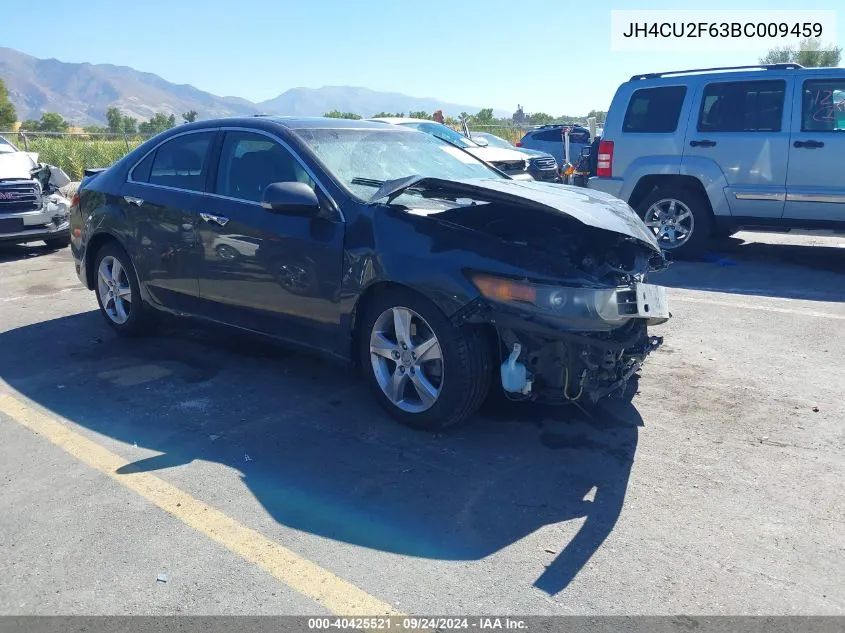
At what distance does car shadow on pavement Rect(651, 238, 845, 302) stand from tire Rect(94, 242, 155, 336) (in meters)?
5.10

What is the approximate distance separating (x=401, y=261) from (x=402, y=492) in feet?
4.06

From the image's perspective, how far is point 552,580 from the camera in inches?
111

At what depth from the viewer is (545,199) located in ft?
Answer: 12.9

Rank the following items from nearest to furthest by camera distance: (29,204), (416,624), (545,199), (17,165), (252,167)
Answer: (416,624), (545,199), (252,167), (29,204), (17,165)

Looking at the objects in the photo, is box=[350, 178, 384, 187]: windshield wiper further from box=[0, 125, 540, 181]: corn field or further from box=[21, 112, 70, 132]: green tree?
box=[21, 112, 70, 132]: green tree

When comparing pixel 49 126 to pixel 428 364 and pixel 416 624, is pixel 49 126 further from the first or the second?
pixel 416 624

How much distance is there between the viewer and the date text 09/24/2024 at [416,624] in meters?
2.59

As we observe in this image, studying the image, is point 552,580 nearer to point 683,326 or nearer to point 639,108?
point 683,326

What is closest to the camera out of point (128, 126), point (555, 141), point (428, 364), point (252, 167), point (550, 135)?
point (428, 364)

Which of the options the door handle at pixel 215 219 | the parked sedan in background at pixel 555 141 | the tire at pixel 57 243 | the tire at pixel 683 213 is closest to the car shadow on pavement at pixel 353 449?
the door handle at pixel 215 219

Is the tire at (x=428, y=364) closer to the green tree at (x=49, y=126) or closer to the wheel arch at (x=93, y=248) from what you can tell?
the wheel arch at (x=93, y=248)

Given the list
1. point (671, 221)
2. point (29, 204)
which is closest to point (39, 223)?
point (29, 204)

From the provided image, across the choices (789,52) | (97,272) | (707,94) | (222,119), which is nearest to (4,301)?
(97,272)

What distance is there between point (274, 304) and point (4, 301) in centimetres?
424
